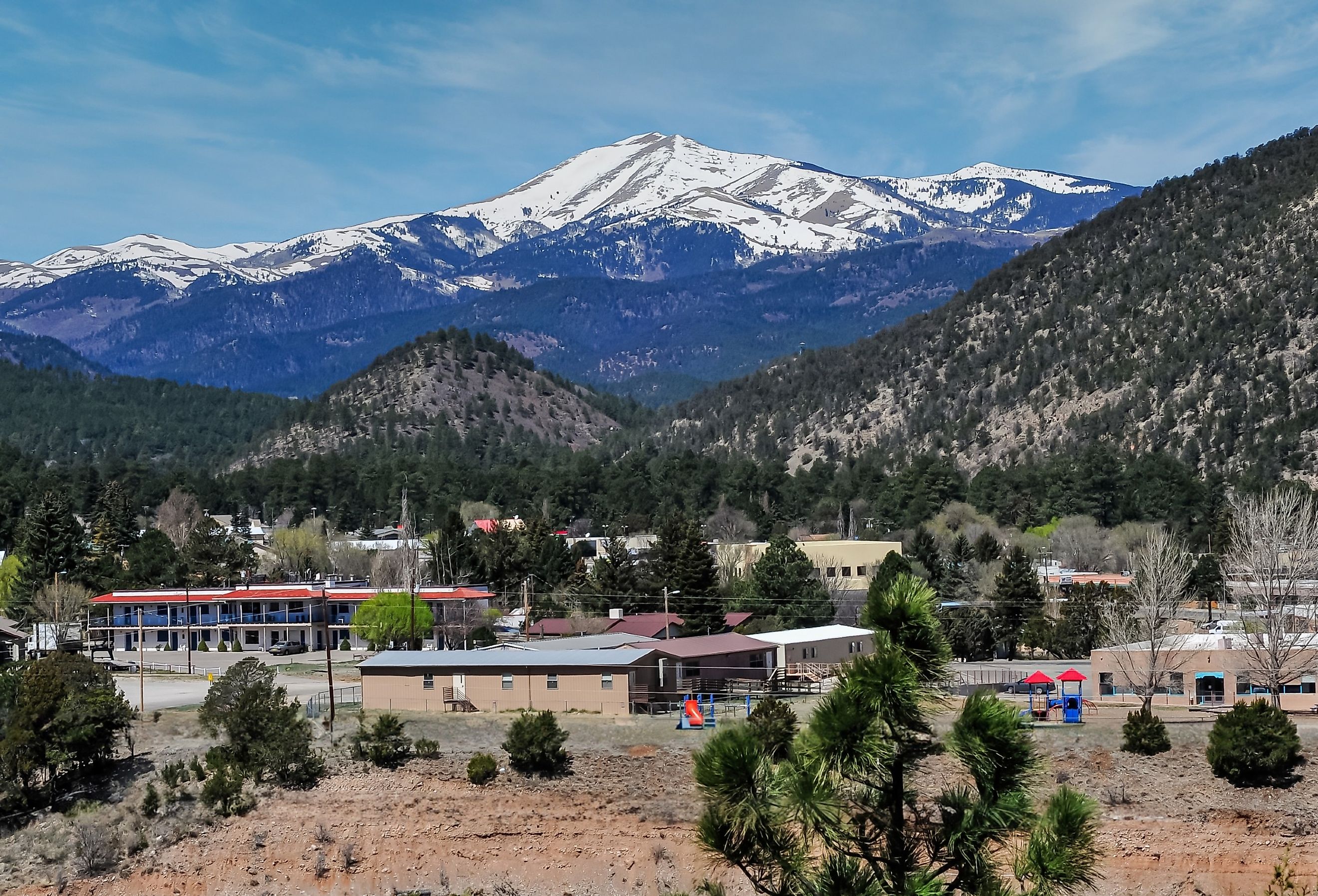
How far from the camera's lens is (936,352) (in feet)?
639

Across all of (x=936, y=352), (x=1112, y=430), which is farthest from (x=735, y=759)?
(x=936, y=352)

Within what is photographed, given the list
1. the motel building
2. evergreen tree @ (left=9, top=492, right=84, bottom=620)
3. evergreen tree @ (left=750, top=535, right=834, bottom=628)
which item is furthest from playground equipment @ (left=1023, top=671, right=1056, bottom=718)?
evergreen tree @ (left=9, top=492, right=84, bottom=620)

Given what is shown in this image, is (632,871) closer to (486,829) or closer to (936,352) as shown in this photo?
(486,829)

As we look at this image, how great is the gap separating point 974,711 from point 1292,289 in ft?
510

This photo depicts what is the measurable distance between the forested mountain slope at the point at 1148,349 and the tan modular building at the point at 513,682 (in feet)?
305

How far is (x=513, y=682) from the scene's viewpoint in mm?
54844

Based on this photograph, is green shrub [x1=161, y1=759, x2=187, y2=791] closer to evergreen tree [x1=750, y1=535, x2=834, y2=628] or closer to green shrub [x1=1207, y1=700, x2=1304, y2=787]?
green shrub [x1=1207, y1=700, x2=1304, y2=787]

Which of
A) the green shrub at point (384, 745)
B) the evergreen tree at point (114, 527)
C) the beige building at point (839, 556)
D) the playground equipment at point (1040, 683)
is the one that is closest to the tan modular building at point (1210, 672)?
the playground equipment at point (1040, 683)

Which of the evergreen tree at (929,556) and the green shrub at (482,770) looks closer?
the green shrub at (482,770)

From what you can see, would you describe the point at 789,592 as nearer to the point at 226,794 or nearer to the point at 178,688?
the point at 178,688

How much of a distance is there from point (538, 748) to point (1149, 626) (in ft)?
77.4

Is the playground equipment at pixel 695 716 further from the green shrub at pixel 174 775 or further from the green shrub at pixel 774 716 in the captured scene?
the green shrub at pixel 174 775

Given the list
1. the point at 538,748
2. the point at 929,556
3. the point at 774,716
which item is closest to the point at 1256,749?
the point at 774,716

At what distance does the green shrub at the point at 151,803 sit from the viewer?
153 feet
